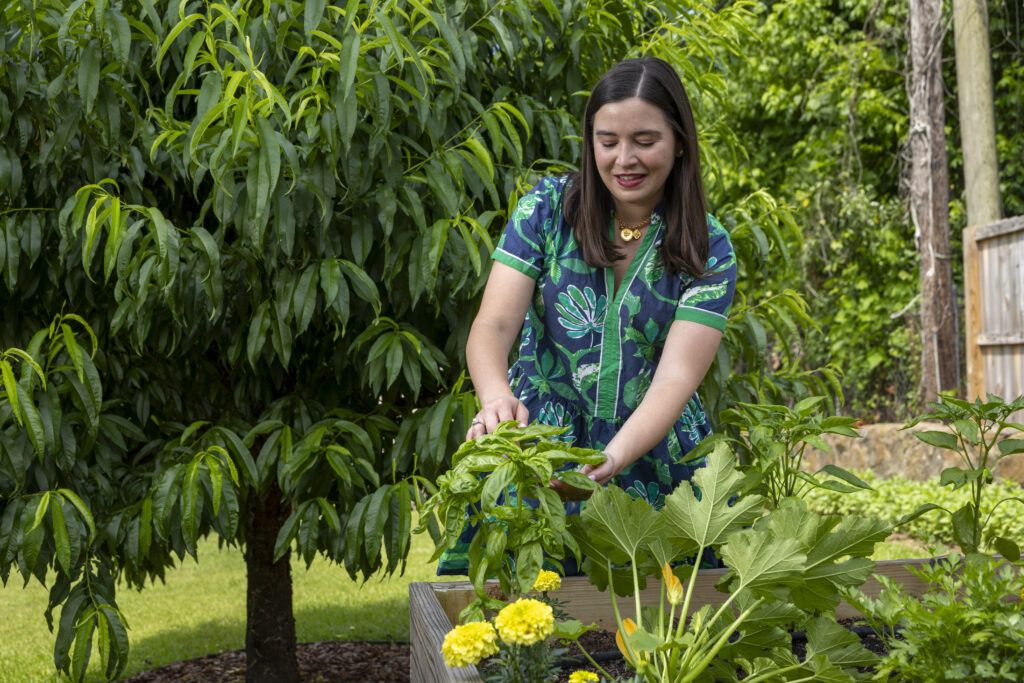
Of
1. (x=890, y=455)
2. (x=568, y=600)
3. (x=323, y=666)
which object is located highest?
(x=568, y=600)

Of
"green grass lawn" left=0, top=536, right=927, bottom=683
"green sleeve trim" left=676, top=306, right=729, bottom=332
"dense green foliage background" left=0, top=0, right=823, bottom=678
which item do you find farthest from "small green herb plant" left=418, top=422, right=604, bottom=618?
"green grass lawn" left=0, top=536, right=927, bottom=683

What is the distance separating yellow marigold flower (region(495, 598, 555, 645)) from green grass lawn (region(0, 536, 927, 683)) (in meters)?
3.02

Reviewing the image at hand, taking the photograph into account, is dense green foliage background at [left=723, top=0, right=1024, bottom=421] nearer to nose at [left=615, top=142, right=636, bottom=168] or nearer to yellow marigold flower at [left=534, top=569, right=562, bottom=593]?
nose at [left=615, top=142, right=636, bottom=168]

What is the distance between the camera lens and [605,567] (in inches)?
59.5

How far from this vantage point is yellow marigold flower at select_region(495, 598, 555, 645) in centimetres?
126

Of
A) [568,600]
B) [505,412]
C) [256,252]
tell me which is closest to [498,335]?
[505,412]

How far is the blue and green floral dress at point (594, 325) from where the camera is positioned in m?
1.95

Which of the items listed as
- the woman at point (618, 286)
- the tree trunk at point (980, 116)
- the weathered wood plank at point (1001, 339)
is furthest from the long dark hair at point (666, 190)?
the tree trunk at point (980, 116)

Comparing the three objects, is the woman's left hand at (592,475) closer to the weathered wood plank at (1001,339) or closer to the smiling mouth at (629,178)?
the smiling mouth at (629,178)

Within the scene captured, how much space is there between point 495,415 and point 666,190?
612 mm

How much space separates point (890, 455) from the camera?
9.04 metres

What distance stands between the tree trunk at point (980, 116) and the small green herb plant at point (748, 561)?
781 centimetres

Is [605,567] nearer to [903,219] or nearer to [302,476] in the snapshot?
[302,476]

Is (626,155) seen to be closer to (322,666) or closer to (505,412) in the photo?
(505,412)
